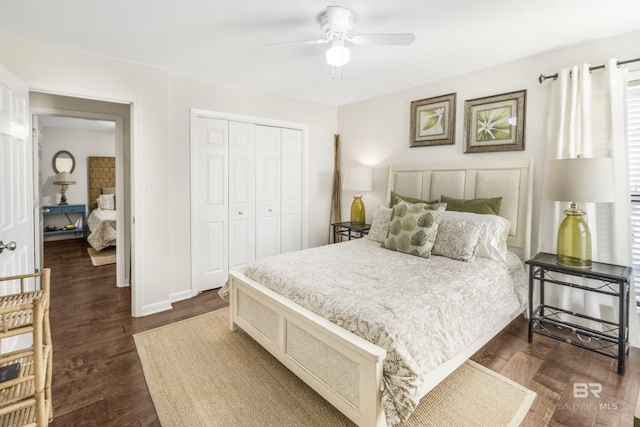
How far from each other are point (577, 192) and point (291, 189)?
3.13 meters

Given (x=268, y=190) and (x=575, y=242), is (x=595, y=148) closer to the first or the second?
(x=575, y=242)

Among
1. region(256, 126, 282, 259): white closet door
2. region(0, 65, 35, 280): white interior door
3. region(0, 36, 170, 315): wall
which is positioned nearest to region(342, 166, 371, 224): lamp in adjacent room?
region(256, 126, 282, 259): white closet door

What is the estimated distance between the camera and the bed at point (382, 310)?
1.49m

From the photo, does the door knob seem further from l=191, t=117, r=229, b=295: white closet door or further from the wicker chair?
l=191, t=117, r=229, b=295: white closet door

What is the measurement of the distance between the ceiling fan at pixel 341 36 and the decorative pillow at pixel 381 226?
168 cm

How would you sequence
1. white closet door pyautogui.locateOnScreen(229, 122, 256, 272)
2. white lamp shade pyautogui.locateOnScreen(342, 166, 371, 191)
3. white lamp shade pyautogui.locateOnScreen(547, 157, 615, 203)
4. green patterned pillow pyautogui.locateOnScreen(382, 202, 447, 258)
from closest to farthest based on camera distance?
1. white lamp shade pyautogui.locateOnScreen(547, 157, 615, 203)
2. green patterned pillow pyautogui.locateOnScreen(382, 202, 447, 258)
3. white closet door pyautogui.locateOnScreen(229, 122, 256, 272)
4. white lamp shade pyautogui.locateOnScreen(342, 166, 371, 191)

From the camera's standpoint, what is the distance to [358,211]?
423 cm

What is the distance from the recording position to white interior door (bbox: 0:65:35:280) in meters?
1.93

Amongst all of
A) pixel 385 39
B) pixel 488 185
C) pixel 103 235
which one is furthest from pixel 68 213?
pixel 488 185

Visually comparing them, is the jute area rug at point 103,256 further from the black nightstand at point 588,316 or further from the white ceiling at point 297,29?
the black nightstand at point 588,316

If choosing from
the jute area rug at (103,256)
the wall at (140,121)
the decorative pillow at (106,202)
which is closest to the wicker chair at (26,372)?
the wall at (140,121)

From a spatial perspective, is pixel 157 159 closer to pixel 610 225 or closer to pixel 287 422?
pixel 287 422

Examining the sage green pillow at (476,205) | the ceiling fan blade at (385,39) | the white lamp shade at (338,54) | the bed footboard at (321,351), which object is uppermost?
the ceiling fan blade at (385,39)

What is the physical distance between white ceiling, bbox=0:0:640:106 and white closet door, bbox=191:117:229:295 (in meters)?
0.65
